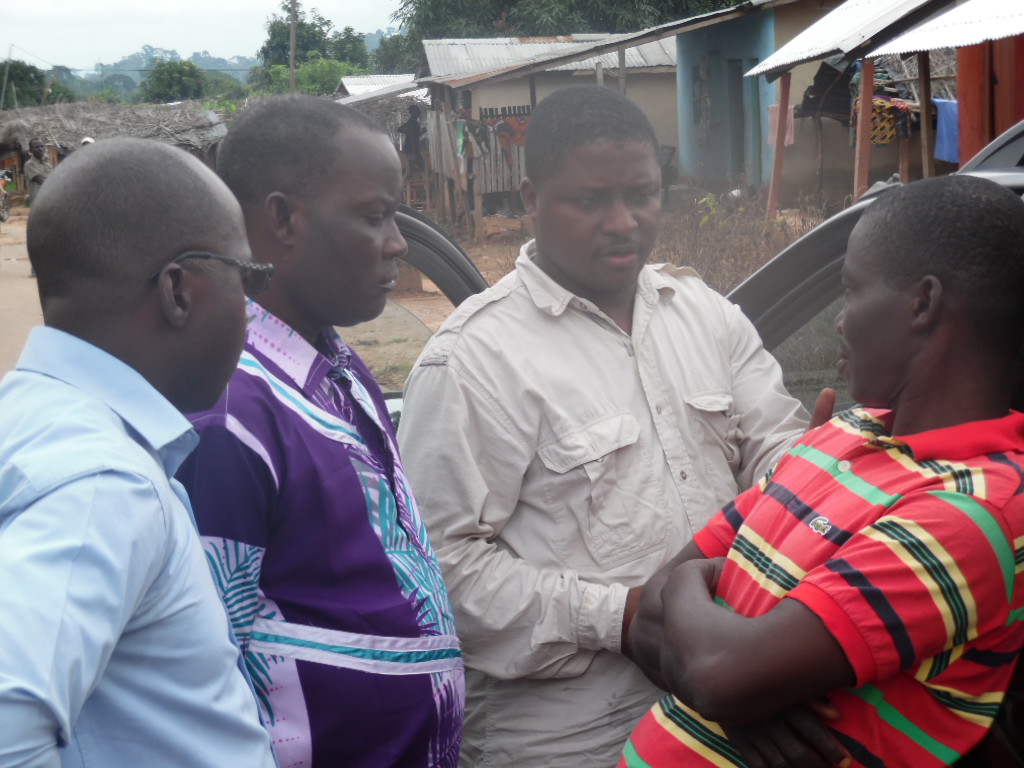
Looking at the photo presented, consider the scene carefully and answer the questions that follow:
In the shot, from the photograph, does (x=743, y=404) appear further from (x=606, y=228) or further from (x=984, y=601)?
(x=984, y=601)

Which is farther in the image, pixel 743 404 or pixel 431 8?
pixel 431 8

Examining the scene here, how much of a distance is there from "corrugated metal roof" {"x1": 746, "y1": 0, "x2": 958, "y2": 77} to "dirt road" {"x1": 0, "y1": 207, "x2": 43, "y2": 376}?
600 centimetres

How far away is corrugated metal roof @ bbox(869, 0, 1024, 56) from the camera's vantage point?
2682 millimetres

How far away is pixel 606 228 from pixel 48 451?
1.32m

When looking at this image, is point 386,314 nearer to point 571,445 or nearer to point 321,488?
point 571,445

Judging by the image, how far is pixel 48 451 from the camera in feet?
3.21

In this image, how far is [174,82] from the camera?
48.8 meters

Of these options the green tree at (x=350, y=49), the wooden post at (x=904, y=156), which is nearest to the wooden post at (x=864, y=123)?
the wooden post at (x=904, y=156)

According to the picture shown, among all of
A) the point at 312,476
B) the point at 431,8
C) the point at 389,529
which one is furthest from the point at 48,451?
the point at 431,8

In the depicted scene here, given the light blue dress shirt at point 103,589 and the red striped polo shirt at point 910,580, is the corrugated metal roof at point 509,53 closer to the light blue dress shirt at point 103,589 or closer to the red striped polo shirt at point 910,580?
the red striped polo shirt at point 910,580

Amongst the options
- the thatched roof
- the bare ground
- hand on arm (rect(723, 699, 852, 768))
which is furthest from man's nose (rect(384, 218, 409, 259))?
the thatched roof

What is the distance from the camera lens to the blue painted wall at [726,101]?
17.1 m

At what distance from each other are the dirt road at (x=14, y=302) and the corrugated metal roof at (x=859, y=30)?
6.00 metres

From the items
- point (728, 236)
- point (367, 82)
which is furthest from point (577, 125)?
point (367, 82)
